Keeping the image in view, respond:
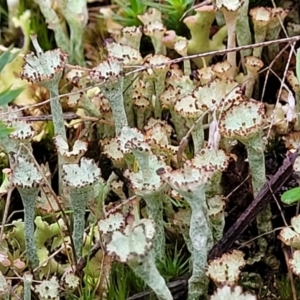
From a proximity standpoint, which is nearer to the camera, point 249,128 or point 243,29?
point 249,128

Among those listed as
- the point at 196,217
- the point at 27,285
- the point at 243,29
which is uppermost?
the point at 243,29

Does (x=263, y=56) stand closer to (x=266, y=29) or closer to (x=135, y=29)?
(x=266, y=29)

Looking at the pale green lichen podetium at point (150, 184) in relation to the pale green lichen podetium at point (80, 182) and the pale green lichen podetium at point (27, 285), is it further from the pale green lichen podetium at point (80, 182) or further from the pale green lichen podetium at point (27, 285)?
the pale green lichen podetium at point (27, 285)

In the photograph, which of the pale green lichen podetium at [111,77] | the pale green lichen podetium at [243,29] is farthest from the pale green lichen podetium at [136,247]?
the pale green lichen podetium at [243,29]

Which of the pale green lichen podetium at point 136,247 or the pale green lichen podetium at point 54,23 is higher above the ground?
the pale green lichen podetium at point 54,23

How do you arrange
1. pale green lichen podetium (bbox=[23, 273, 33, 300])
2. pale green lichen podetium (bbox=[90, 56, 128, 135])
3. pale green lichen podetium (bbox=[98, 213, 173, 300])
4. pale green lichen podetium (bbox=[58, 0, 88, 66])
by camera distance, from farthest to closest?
pale green lichen podetium (bbox=[58, 0, 88, 66])
pale green lichen podetium (bbox=[90, 56, 128, 135])
pale green lichen podetium (bbox=[23, 273, 33, 300])
pale green lichen podetium (bbox=[98, 213, 173, 300])

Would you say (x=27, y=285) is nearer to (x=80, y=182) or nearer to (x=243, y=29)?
(x=80, y=182)

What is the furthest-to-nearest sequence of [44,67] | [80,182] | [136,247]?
[44,67]
[80,182]
[136,247]

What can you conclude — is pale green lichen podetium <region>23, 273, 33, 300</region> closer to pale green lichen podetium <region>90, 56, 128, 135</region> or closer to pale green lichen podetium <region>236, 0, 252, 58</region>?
pale green lichen podetium <region>90, 56, 128, 135</region>

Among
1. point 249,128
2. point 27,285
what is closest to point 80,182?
point 27,285

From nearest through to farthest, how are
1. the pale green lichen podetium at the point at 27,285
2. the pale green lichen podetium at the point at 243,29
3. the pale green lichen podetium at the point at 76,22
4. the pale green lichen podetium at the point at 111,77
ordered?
the pale green lichen podetium at the point at 27,285 < the pale green lichen podetium at the point at 111,77 < the pale green lichen podetium at the point at 243,29 < the pale green lichen podetium at the point at 76,22

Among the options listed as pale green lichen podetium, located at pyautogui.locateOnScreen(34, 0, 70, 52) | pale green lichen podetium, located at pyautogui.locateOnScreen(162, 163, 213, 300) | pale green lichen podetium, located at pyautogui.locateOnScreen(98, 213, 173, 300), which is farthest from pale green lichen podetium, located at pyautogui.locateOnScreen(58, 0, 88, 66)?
pale green lichen podetium, located at pyautogui.locateOnScreen(98, 213, 173, 300)
